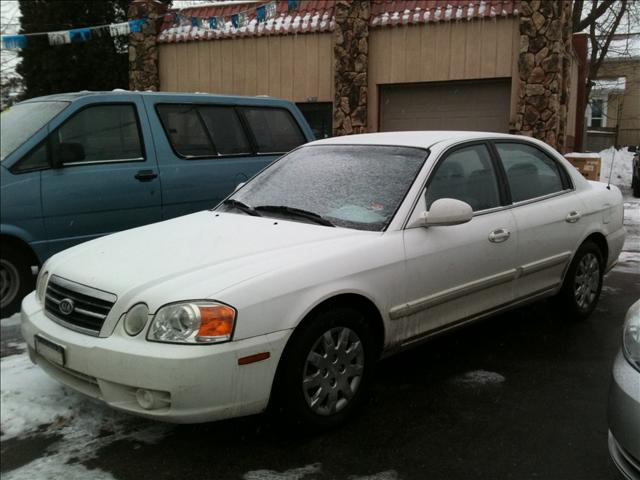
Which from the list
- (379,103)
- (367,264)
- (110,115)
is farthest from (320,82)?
(367,264)

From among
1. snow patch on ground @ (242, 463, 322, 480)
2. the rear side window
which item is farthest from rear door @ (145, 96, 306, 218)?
snow patch on ground @ (242, 463, 322, 480)

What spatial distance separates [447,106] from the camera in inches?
493

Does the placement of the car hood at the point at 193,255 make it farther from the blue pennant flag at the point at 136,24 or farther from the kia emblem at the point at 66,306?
the blue pennant flag at the point at 136,24

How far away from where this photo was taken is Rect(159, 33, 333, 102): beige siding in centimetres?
1307

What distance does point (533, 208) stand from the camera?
14.8 ft

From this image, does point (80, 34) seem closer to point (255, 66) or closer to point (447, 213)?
point (255, 66)

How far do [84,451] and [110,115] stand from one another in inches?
137

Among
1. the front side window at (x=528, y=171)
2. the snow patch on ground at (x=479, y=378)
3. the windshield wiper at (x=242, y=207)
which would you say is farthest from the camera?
the front side window at (x=528, y=171)

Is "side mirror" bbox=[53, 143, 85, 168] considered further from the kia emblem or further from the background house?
the background house

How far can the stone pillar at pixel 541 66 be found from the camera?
11258 mm

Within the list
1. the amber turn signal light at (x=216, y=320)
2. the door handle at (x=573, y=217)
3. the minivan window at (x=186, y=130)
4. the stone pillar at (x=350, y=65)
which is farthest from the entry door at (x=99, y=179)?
the stone pillar at (x=350, y=65)

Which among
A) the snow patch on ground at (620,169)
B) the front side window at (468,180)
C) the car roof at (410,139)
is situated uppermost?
the car roof at (410,139)

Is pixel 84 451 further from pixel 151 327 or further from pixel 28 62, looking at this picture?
pixel 28 62

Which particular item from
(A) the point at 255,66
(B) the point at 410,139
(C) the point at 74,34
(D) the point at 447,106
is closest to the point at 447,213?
(B) the point at 410,139
